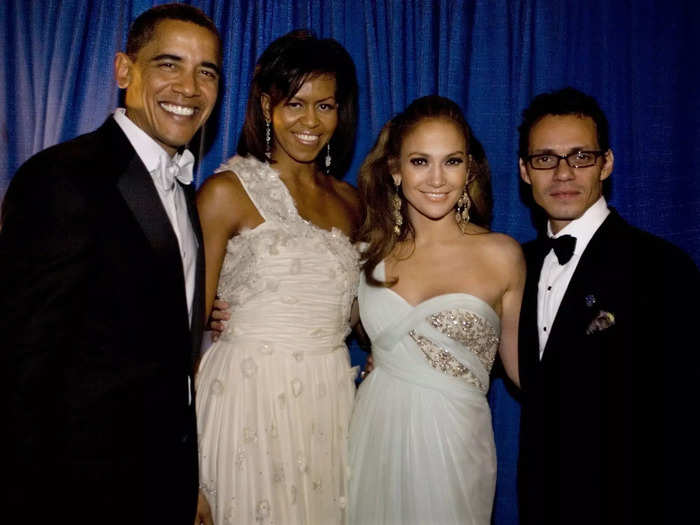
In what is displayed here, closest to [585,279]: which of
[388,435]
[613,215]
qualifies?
[613,215]

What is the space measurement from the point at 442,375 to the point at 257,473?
0.65 m

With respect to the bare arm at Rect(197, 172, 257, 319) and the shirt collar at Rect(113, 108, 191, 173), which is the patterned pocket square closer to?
the bare arm at Rect(197, 172, 257, 319)

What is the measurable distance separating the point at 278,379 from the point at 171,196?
0.66 meters

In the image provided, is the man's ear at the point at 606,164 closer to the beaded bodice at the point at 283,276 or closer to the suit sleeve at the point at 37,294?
the beaded bodice at the point at 283,276

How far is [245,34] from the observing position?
273 cm

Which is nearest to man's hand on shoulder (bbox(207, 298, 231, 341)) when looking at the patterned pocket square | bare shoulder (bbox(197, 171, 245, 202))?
bare shoulder (bbox(197, 171, 245, 202))

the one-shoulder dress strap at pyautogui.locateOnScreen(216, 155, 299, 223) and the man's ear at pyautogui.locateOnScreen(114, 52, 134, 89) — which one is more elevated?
the man's ear at pyautogui.locateOnScreen(114, 52, 134, 89)

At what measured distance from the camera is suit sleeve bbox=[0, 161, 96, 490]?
109cm

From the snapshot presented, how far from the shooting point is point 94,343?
1248mm

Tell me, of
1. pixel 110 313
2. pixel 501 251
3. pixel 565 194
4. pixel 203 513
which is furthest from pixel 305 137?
pixel 203 513

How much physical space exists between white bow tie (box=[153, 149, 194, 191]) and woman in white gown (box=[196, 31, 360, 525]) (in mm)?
226

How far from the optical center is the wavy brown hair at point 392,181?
2.03m

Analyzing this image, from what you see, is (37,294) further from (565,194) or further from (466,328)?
(565,194)

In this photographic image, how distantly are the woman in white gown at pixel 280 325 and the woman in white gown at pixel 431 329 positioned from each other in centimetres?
11
